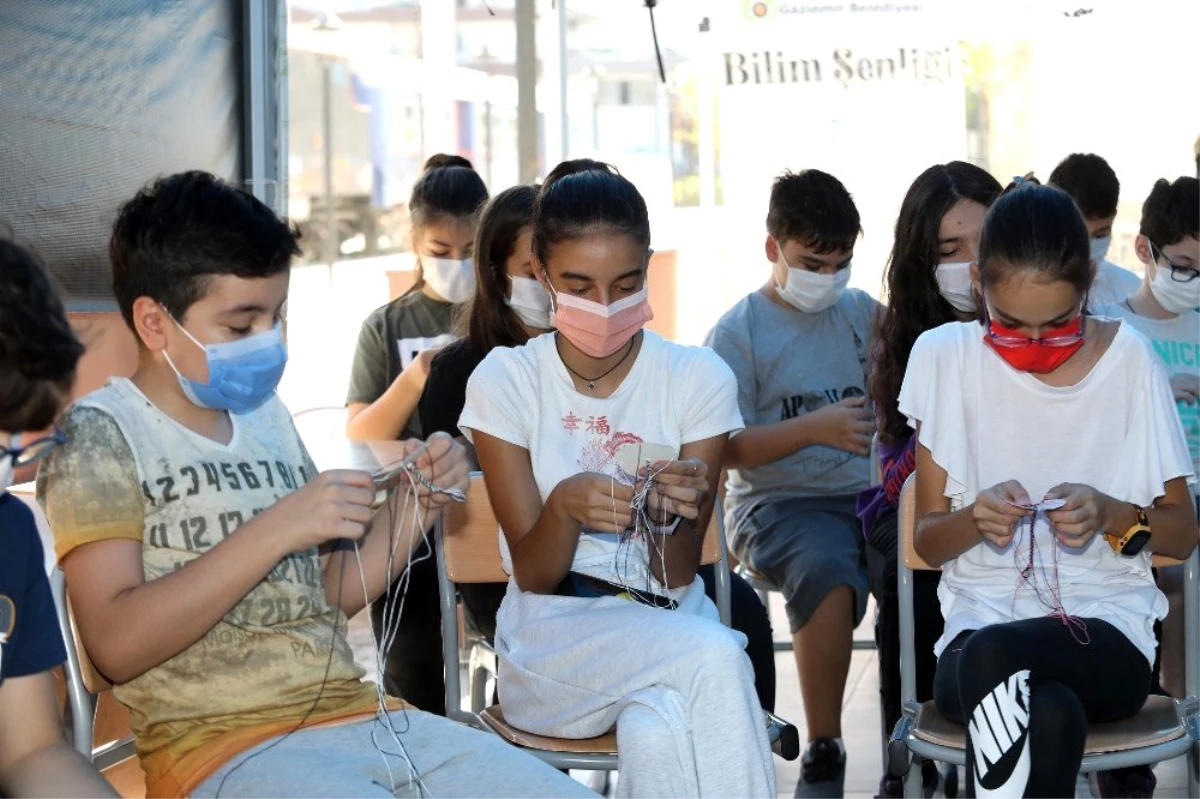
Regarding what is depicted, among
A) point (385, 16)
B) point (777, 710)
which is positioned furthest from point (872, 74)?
point (385, 16)

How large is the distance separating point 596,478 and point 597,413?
33cm

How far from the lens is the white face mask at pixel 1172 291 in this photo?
14.2ft

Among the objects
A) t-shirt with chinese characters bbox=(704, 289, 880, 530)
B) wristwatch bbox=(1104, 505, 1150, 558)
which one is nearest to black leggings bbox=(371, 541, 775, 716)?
t-shirt with chinese characters bbox=(704, 289, 880, 530)

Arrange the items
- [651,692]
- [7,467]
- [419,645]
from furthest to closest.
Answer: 1. [419,645]
2. [651,692]
3. [7,467]

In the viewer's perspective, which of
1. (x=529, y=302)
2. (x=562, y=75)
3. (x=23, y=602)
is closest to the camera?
(x=23, y=602)

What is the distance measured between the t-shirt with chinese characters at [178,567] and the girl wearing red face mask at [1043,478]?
47.1 inches

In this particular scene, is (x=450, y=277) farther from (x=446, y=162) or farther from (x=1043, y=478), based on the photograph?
(x=1043, y=478)

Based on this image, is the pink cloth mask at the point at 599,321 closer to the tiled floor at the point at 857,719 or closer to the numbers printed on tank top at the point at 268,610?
the numbers printed on tank top at the point at 268,610

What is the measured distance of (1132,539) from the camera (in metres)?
2.83

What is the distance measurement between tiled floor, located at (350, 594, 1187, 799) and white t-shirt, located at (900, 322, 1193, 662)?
4.21 ft

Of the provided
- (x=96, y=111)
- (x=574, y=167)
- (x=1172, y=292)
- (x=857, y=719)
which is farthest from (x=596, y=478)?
(x=857, y=719)

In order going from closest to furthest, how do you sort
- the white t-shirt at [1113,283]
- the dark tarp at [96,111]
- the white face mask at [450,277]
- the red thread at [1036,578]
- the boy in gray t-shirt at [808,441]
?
the red thread at [1036,578] → the dark tarp at [96,111] → the boy in gray t-shirt at [808,441] → the white face mask at [450,277] → the white t-shirt at [1113,283]

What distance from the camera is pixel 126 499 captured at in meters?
2.24

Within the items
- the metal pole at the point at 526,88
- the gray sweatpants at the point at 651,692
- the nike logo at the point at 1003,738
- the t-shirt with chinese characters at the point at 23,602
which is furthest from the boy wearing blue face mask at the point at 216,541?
the metal pole at the point at 526,88
